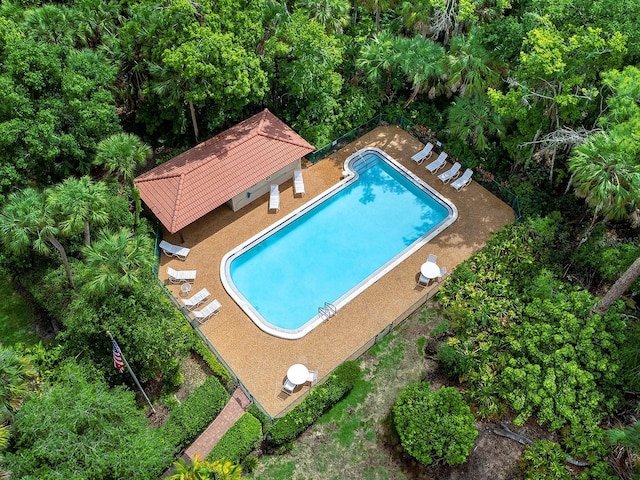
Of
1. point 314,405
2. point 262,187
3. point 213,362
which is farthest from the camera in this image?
point 262,187

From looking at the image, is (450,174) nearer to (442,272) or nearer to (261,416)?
(442,272)

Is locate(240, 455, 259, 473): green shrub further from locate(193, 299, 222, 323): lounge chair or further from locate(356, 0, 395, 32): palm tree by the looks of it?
locate(356, 0, 395, 32): palm tree

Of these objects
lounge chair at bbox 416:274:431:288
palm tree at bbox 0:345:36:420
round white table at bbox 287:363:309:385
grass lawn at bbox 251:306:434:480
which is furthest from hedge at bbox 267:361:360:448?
palm tree at bbox 0:345:36:420

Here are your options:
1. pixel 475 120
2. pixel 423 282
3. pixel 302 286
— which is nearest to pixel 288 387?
pixel 302 286

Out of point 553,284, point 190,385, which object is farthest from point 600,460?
point 190,385

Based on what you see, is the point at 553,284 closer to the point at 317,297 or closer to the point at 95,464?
the point at 317,297

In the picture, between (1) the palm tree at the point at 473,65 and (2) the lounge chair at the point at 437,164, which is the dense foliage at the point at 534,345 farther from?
(1) the palm tree at the point at 473,65
